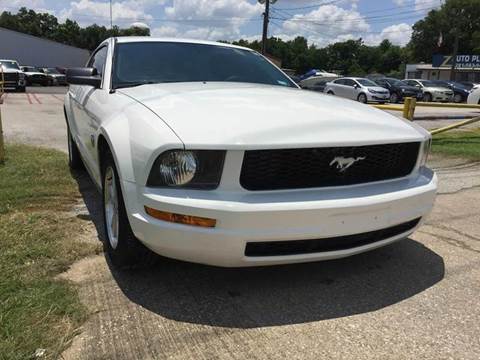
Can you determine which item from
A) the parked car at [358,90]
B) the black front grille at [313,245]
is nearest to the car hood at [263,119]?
the black front grille at [313,245]

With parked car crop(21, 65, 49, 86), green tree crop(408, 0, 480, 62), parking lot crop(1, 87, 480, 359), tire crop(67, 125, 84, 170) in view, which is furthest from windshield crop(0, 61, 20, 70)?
green tree crop(408, 0, 480, 62)

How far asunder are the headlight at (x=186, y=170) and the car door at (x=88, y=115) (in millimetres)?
1187

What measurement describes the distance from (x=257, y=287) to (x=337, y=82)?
80.4ft

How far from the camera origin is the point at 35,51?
58.1 metres

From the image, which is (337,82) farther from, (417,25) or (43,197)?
(417,25)

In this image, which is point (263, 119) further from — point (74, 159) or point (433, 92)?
point (433, 92)

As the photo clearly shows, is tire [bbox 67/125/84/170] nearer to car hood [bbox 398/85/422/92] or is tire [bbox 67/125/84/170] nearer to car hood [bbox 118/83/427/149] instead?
car hood [bbox 118/83/427/149]

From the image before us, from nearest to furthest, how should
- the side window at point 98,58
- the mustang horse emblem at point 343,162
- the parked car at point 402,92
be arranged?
the mustang horse emblem at point 343,162 → the side window at point 98,58 → the parked car at point 402,92

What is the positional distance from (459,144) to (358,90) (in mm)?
16460

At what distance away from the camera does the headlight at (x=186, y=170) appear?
2.55 m

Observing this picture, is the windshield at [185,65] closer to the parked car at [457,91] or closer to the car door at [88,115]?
the car door at [88,115]

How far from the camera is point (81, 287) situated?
2953 millimetres

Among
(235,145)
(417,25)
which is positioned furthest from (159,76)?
(417,25)

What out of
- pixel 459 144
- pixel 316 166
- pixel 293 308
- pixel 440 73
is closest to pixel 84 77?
pixel 316 166
